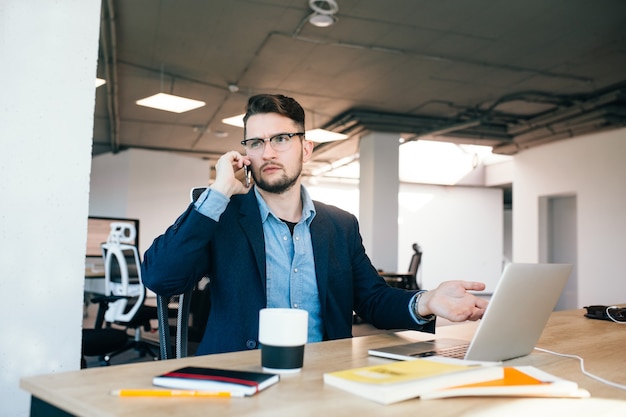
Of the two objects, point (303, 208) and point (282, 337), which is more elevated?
point (303, 208)

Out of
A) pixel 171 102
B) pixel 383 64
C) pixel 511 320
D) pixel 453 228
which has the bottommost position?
pixel 511 320

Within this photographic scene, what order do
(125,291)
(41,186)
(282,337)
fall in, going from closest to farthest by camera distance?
(282,337)
(41,186)
(125,291)

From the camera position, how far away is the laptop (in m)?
1.13

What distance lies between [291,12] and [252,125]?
3181 millimetres

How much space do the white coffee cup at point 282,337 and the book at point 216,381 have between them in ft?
0.32

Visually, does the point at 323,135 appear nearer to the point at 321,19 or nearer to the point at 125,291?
the point at 321,19

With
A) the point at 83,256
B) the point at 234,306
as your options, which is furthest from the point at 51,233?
the point at 234,306

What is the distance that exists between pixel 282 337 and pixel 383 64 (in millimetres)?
5393

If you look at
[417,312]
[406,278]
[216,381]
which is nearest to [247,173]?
[417,312]

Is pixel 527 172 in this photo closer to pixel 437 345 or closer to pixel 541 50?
pixel 541 50

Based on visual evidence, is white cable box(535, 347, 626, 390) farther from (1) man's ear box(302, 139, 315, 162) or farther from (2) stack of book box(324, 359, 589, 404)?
(1) man's ear box(302, 139, 315, 162)

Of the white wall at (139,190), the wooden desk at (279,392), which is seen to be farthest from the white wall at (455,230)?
the wooden desk at (279,392)

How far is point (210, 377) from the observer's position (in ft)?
2.97

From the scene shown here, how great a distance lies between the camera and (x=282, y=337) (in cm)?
103
